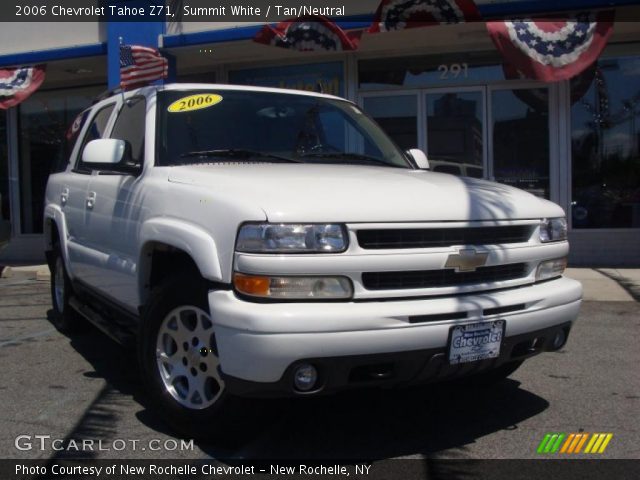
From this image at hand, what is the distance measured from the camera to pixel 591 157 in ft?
34.9

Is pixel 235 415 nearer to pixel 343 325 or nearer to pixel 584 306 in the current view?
pixel 343 325

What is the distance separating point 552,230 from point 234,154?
6.32 ft

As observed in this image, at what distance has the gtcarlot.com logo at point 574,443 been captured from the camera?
11.9ft

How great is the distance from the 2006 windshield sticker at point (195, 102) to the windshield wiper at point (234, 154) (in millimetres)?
384

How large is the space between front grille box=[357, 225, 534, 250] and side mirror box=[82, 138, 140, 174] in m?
1.72

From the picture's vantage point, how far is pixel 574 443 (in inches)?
146

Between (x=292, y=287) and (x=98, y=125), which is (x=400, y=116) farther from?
(x=292, y=287)

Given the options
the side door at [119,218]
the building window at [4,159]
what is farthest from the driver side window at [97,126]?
the building window at [4,159]

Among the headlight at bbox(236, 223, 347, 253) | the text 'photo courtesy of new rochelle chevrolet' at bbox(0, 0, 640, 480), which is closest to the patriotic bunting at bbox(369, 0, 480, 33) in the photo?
the text 'photo courtesy of new rochelle chevrolet' at bbox(0, 0, 640, 480)

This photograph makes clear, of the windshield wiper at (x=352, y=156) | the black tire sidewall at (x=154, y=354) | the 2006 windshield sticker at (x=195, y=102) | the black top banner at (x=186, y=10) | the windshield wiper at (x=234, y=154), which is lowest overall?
the black tire sidewall at (x=154, y=354)

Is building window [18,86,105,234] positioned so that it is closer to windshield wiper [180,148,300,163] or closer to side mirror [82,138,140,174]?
side mirror [82,138,140,174]

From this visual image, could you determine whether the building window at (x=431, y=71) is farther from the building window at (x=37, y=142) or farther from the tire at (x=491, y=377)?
the tire at (x=491, y=377)

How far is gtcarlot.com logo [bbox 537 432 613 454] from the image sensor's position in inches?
143

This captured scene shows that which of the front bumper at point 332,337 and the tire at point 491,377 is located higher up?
the front bumper at point 332,337
